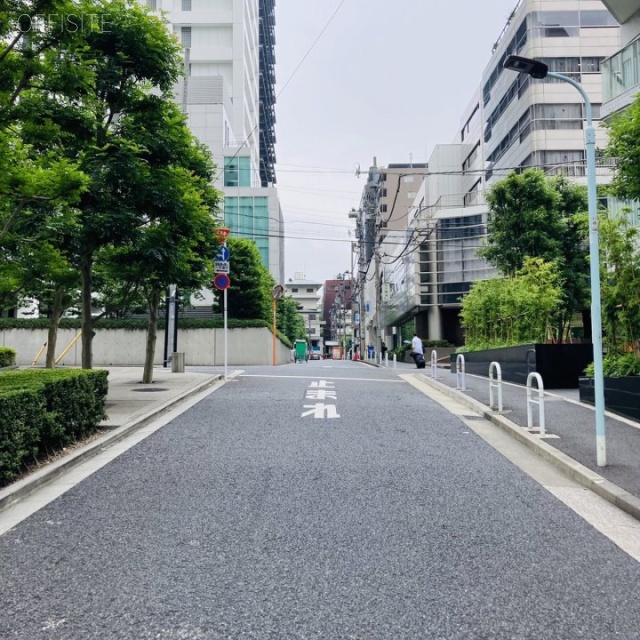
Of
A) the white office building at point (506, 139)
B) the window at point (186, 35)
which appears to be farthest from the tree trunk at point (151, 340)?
the window at point (186, 35)

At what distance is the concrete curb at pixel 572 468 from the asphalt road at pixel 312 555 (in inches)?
21.7

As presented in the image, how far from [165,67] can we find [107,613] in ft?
32.1

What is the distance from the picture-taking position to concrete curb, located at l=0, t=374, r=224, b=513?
5.27 metres

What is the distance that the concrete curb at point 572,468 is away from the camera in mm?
5270

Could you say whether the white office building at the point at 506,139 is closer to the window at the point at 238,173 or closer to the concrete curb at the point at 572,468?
the window at the point at 238,173

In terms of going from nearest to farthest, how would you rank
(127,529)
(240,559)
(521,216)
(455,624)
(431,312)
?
(455,624)
(240,559)
(127,529)
(521,216)
(431,312)

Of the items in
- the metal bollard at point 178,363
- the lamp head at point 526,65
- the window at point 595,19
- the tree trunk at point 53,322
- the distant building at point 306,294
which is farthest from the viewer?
the distant building at point 306,294

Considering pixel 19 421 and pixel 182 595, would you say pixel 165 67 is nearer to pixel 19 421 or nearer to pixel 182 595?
pixel 19 421

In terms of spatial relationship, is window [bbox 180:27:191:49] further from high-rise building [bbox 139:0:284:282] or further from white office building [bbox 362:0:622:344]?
white office building [bbox 362:0:622:344]

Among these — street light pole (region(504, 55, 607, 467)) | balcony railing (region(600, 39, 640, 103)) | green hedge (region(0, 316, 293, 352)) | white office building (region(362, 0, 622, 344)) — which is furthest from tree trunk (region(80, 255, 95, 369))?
white office building (region(362, 0, 622, 344))

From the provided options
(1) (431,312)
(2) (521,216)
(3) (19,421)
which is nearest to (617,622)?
(3) (19,421)

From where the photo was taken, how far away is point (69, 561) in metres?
3.93

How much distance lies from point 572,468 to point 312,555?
11.9ft

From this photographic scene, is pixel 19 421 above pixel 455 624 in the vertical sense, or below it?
above
